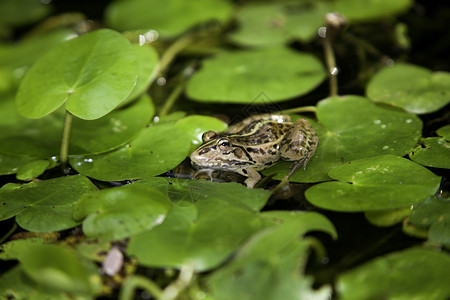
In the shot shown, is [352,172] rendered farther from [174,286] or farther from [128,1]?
[128,1]

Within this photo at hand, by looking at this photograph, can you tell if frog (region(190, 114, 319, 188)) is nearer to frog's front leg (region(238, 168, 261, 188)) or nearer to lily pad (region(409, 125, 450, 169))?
frog's front leg (region(238, 168, 261, 188))

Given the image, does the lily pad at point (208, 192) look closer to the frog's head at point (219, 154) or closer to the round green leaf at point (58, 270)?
the frog's head at point (219, 154)

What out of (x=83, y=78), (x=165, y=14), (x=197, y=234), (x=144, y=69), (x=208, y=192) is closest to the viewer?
(x=197, y=234)

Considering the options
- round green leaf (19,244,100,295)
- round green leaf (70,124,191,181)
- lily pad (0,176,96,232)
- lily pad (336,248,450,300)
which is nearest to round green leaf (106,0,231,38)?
round green leaf (70,124,191,181)

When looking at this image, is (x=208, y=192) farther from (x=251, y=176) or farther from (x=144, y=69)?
(x=144, y=69)

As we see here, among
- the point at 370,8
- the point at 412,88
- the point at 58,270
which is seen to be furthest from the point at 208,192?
the point at 370,8

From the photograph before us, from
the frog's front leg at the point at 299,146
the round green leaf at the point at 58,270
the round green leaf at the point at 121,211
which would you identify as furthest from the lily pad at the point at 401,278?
the round green leaf at the point at 58,270
